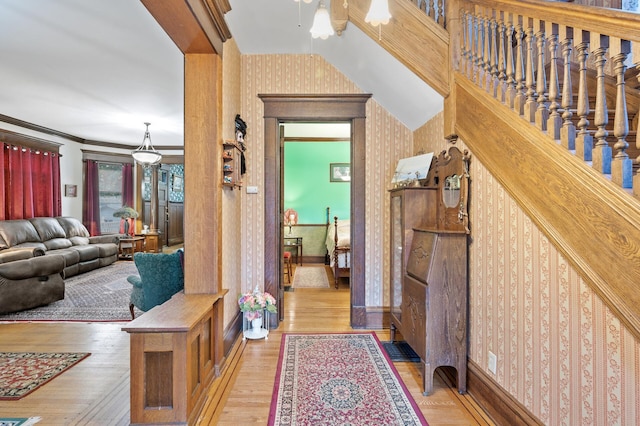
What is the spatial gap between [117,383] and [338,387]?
1624 millimetres

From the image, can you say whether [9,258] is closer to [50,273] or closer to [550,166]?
[50,273]

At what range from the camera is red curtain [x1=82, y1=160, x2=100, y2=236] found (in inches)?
278

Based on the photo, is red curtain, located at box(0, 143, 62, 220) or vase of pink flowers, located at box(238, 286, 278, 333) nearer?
vase of pink flowers, located at box(238, 286, 278, 333)

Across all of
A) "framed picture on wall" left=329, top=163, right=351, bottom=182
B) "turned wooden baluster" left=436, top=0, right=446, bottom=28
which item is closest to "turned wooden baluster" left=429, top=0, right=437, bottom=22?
"turned wooden baluster" left=436, top=0, right=446, bottom=28

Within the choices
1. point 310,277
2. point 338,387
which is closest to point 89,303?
point 310,277

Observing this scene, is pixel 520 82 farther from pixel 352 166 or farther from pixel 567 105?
pixel 352 166

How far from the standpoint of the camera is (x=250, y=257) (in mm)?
3273

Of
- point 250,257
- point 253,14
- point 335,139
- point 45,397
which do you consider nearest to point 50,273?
point 45,397

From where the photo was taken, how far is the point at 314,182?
23.2 ft

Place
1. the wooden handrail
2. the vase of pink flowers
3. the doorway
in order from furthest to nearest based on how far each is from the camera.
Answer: the doorway < the vase of pink flowers < the wooden handrail

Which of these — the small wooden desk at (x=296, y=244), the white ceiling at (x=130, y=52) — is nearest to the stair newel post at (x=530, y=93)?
the white ceiling at (x=130, y=52)

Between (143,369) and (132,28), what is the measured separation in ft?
9.46

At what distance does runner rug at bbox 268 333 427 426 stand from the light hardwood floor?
0.31ft

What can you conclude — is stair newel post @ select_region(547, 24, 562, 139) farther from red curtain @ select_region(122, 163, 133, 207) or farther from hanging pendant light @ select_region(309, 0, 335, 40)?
red curtain @ select_region(122, 163, 133, 207)
